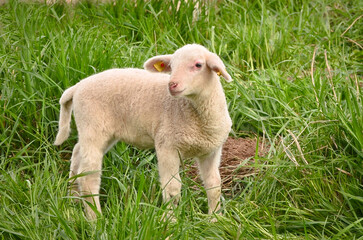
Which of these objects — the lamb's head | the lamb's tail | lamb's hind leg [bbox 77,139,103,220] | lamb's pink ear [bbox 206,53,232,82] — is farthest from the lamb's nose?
the lamb's tail

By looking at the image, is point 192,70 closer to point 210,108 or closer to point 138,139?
point 210,108

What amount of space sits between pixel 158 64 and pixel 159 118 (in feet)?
1.14

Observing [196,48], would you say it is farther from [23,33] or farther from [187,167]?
[23,33]

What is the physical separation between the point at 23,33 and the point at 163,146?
2113 mm

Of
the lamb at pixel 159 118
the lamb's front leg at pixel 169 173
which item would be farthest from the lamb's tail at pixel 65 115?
the lamb's front leg at pixel 169 173

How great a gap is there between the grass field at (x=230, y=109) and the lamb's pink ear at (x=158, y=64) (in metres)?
0.72

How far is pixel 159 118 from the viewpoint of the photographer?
169 inches

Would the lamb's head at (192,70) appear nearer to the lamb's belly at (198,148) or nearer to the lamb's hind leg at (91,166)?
the lamb's belly at (198,148)

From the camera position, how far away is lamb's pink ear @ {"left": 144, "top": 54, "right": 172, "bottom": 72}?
163 inches

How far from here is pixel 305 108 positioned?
5.15m

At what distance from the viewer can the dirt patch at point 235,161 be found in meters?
4.83

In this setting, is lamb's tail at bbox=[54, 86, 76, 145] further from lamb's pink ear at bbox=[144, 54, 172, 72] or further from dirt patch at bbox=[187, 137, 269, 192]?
dirt patch at bbox=[187, 137, 269, 192]

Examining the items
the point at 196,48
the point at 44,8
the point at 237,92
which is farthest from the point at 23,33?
the point at 196,48

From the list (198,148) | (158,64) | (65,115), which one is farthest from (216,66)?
(65,115)
